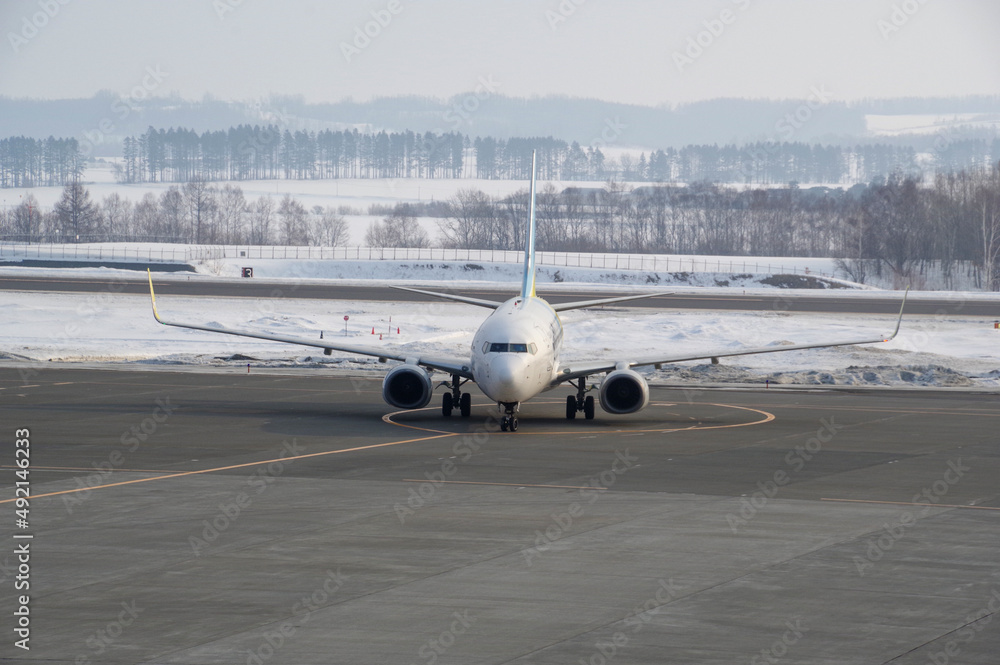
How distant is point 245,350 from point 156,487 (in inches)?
1511

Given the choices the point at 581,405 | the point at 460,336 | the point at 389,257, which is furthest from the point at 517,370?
the point at 389,257

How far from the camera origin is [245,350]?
6119 centimetres

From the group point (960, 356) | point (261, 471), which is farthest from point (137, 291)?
point (261, 471)

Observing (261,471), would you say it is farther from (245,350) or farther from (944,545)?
(245,350)

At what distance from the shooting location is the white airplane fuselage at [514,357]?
103 feet

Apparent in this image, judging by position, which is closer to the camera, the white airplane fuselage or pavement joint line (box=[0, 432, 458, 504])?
pavement joint line (box=[0, 432, 458, 504])

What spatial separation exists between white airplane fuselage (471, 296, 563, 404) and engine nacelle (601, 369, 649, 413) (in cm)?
176

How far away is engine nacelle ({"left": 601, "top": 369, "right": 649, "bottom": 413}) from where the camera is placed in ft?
112

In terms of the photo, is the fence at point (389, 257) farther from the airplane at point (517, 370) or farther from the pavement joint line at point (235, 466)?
the pavement joint line at point (235, 466)

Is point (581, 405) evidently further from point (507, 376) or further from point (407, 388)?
point (507, 376)

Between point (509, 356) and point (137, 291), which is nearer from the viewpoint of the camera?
point (509, 356)

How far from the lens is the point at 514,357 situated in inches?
1240

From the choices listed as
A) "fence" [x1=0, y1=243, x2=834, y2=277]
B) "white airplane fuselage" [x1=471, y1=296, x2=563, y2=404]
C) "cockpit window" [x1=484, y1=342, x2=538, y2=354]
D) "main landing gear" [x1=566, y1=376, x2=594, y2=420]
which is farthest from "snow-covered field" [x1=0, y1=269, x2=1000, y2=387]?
"fence" [x1=0, y1=243, x2=834, y2=277]
